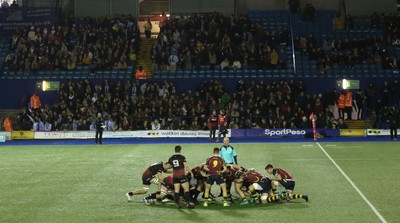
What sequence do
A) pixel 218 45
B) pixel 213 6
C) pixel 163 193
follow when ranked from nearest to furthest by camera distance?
pixel 163 193 < pixel 218 45 < pixel 213 6

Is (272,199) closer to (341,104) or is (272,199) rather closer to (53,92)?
(341,104)

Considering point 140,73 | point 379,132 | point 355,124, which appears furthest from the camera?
point 140,73

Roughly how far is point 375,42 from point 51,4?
25.9m

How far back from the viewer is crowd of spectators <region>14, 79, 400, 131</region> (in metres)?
36.3

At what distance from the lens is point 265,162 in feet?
78.4

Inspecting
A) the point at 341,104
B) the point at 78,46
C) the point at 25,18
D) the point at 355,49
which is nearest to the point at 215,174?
the point at 341,104

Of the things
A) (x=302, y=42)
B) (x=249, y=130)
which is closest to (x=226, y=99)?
(x=249, y=130)

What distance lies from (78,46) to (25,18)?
21.1 ft

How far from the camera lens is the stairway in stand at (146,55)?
42.9 metres

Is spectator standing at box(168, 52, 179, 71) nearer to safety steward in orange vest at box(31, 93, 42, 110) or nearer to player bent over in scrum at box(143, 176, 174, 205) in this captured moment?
safety steward in orange vest at box(31, 93, 42, 110)

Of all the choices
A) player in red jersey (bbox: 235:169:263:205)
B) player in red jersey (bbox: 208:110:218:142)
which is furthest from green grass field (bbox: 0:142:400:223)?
player in red jersey (bbox: 208:110:218:142)

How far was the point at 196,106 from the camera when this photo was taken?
37.1 m

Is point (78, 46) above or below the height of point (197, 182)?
above

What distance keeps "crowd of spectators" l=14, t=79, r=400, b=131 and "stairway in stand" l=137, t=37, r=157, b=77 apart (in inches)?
176
